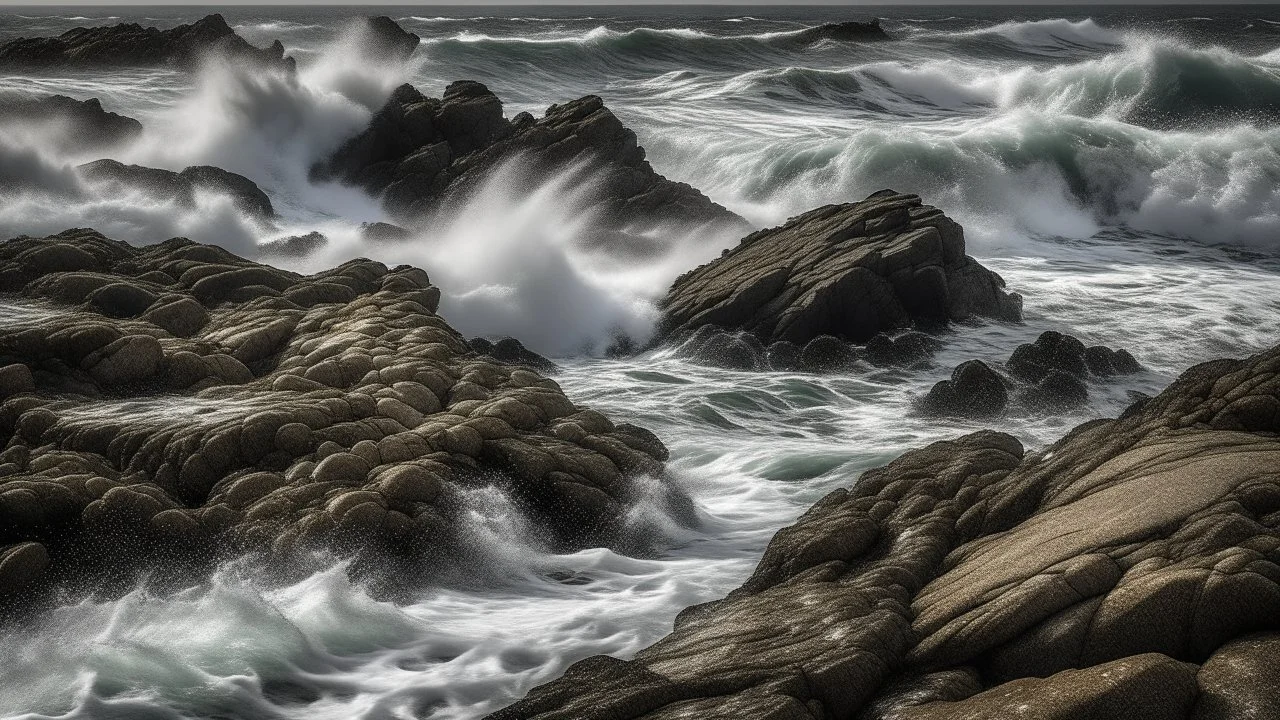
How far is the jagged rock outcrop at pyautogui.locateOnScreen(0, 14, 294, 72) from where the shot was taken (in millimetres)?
29719

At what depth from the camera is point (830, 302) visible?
15117 millimetres

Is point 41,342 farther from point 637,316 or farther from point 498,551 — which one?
point 637,316

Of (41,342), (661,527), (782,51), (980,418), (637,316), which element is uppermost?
(782,51)

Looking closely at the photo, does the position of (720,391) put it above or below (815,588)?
above

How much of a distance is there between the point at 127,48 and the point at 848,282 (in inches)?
955

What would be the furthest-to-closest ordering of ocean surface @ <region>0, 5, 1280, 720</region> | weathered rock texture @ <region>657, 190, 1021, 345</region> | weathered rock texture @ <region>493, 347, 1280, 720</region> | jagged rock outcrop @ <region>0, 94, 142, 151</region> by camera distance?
jagged rock outcrop @ <region>0, 94, 142, 151</region> → weathered rock texture @ <region>657, 190, 1021, 345</region> → ocean surface @ <region>0, 5, 1280, 720</region> → weathered rock texture @ <region>493, 347, 1280, 720</region>

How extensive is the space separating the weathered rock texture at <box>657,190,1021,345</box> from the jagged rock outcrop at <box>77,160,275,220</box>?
8.31 meters

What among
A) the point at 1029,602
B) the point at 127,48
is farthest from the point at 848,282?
the point at 127,48

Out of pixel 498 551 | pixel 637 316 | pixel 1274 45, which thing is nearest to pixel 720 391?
pixel 637 316

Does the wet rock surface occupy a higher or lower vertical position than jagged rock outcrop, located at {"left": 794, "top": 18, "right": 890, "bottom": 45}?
lower

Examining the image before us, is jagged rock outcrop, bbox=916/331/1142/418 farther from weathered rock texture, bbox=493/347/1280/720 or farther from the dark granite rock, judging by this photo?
weathered rock texture, bbox=493/347/1280/720

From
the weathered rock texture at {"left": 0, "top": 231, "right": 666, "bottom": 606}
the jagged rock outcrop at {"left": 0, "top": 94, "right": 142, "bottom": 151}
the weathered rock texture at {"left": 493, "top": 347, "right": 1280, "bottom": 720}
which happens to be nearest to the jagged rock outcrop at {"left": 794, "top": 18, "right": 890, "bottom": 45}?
the jagged rock outcrop at {"left": 0, "top": 94, "right": 142, "bottom": 151}

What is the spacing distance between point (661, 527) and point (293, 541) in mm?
2995

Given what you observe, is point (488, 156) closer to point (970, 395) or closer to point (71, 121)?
point (71, 121)
